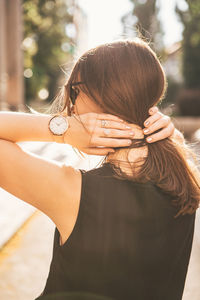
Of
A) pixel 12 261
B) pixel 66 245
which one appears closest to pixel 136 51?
pixel 66 245

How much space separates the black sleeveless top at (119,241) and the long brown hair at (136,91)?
6 cm

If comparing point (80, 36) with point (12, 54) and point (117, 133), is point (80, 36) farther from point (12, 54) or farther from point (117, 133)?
point (117, 133)

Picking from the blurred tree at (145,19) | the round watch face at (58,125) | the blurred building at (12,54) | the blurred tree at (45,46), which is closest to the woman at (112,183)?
the round watch face at (58,125)

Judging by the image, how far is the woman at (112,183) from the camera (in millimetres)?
1114

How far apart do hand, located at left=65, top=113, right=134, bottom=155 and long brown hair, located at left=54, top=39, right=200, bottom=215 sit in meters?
0.04

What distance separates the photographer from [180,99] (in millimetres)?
18219

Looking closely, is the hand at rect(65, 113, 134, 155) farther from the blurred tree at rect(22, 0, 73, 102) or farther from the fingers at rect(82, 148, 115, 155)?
the blurred tree at rect(22, 0, 73, 102)

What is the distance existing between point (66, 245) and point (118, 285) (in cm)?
27

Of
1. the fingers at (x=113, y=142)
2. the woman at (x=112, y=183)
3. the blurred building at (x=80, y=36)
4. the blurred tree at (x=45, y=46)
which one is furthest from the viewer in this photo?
the blurred tree at (x=45, y=46)

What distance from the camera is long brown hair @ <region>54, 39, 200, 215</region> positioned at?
1178mm

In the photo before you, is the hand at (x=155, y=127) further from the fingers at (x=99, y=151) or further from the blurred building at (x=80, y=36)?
the blurred building at (x=80, y=36)

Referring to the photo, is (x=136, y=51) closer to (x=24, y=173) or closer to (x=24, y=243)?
(x=24, y=173)

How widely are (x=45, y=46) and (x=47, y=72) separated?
2.66 metres

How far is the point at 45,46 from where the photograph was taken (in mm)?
27922
